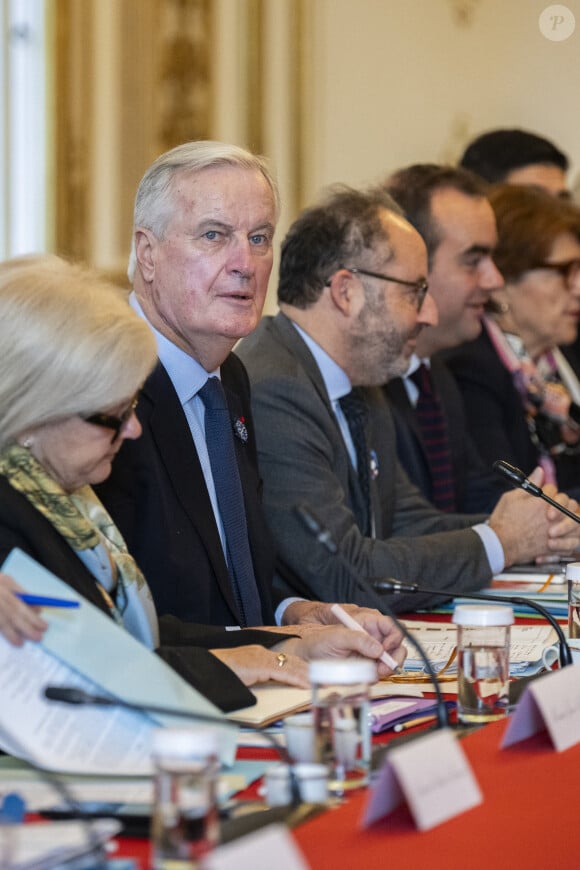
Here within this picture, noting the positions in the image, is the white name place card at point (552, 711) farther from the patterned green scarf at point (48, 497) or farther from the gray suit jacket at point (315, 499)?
the gray suit jacket at point (315, 499)

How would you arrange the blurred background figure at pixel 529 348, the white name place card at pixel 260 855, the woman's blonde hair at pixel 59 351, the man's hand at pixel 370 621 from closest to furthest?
the white name place card at pixel 260 855, the woman's blonde hair at pixel 59 351, the man's hand at pixel 370 621, the blurred background figure at pixel 529 348

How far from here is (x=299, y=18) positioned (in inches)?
239

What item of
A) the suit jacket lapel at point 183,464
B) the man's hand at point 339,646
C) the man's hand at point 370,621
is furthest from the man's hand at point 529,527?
the man's hand at point 339,646

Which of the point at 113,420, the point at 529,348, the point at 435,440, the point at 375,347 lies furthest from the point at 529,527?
the point at 529,348

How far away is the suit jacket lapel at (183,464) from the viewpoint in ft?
8.38

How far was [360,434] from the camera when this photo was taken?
3.55 metres

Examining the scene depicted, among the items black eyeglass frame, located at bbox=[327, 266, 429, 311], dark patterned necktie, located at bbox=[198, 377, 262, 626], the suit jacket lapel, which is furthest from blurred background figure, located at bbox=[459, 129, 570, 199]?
the suit jacket lapel

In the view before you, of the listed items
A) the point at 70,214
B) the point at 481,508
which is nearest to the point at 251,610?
the point at 481,508

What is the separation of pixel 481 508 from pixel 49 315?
2.83 metres

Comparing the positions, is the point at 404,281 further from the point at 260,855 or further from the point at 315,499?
the point at 260,855

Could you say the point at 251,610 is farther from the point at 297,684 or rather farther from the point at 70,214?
the point at 70,214

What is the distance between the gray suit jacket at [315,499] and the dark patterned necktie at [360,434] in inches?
0.8

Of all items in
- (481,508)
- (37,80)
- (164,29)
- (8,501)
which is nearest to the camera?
(8,501)

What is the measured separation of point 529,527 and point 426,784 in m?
2.04
